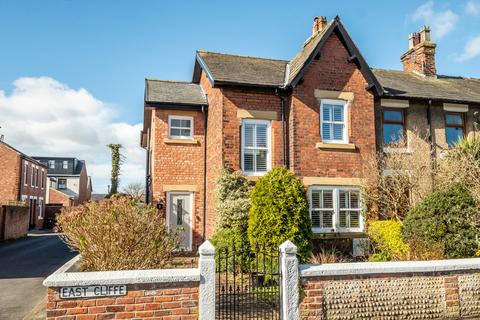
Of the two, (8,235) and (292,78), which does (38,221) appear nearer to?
(8,235)

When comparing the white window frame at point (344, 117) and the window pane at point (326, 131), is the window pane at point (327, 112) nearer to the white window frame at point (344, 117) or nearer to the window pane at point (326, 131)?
the white window frame at point (344, 117)

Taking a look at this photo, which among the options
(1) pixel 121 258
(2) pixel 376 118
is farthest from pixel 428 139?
(1) pixel 121 258

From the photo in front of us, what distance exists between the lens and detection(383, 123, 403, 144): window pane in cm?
1457

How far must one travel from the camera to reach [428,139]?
14.9 meters

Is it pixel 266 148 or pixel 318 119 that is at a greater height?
pixel 318 119

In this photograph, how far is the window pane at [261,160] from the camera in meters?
13.2

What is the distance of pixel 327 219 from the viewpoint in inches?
504

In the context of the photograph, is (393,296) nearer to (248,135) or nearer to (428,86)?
(248,135)

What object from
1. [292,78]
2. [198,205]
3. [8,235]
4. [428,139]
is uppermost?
[292,78]

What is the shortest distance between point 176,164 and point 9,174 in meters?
23.8

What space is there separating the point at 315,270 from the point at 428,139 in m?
10.9

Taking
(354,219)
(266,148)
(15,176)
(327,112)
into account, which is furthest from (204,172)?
(15,176)

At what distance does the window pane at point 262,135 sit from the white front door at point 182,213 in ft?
11.8

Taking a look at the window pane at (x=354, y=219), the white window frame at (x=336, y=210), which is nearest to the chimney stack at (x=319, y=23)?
the white window frame at (x=336, y=210)
